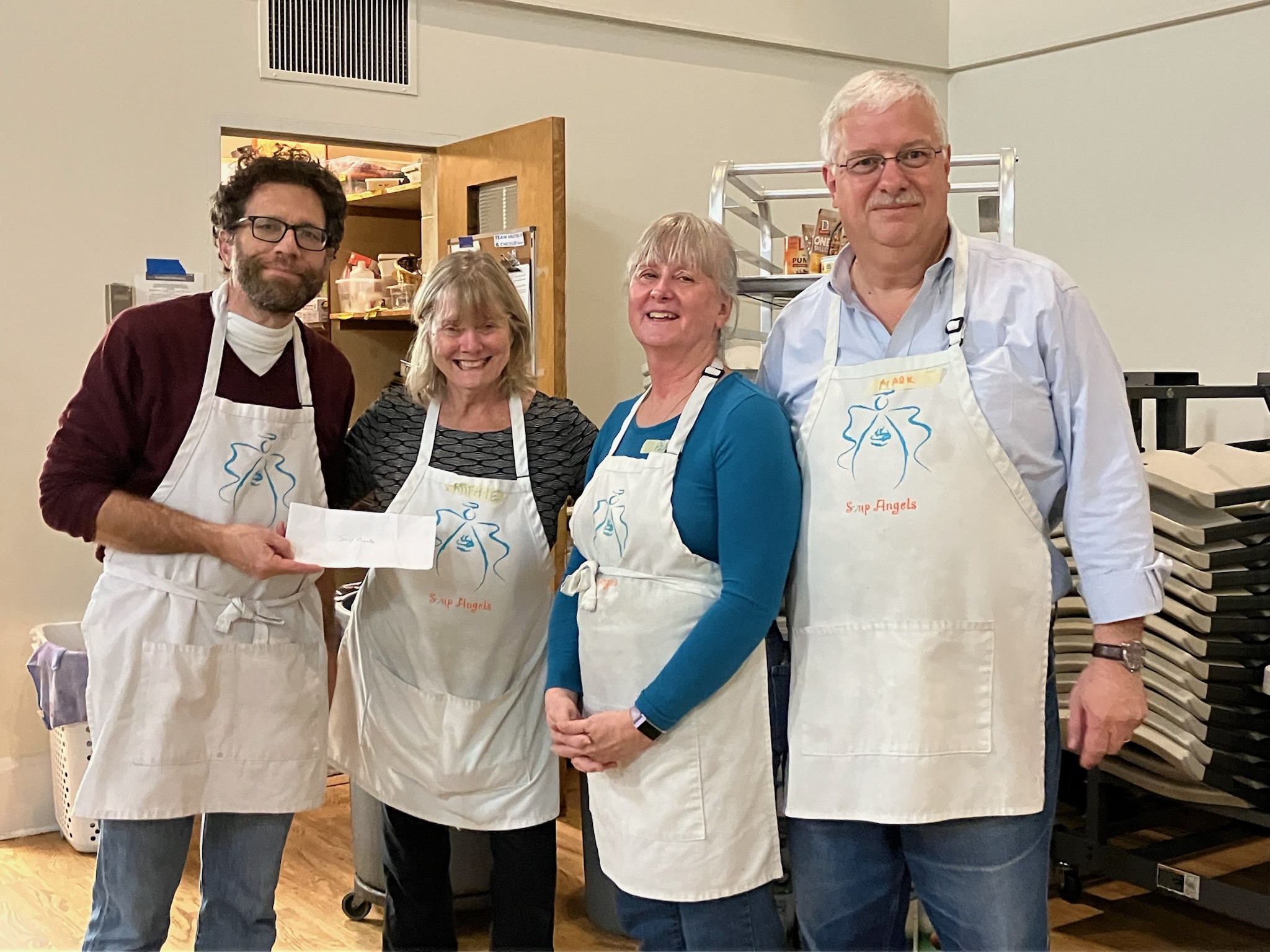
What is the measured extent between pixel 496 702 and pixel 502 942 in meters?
0.44

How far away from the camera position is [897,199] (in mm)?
1641

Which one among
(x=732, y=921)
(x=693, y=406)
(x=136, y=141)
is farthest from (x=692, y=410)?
(x=136, y=141)

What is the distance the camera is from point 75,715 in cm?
354

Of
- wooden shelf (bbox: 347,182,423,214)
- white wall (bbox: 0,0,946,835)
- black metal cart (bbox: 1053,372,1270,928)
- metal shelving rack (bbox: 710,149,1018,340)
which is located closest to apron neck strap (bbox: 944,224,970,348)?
metal shelving rack (bbox: 710,149,1018,340)

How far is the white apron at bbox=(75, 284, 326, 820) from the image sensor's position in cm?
200

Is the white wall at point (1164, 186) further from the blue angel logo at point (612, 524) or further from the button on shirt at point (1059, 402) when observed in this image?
the blue angel logo at point (612, 524)

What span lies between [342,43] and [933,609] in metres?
3.53

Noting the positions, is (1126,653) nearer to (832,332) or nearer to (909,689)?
(909,689)

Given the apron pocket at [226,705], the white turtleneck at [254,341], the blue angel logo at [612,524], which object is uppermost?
the white turtleneck at [254,341]

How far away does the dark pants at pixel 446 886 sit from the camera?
7.51 feet

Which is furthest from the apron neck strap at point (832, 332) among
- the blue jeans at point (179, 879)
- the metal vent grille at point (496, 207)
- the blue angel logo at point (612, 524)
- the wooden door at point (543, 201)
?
the metal vent grille at point (496, 207)

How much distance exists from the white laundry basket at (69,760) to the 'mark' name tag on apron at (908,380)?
282cm

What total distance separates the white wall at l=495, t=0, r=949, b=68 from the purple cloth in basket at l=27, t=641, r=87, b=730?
276cm

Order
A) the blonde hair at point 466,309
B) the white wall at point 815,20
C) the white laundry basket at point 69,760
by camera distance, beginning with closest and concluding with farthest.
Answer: the blonde hair at point 466,309
the white laundry basket at point 69,760
the white wall at point 815,20
